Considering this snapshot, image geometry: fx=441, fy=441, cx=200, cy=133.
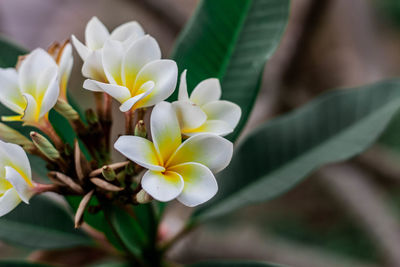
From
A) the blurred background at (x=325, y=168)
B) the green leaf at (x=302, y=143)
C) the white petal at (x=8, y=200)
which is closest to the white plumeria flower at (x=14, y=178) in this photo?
the white petal at (x=8, y=200)

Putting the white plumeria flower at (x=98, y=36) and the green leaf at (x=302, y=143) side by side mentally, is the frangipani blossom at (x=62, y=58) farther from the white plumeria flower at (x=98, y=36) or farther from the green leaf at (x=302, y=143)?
the green leaf at (x=302, y=143)

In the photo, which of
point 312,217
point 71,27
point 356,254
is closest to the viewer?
point 356,254

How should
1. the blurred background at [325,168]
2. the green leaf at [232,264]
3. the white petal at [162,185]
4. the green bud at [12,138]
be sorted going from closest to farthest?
the white petal at [162,185]
the green bud at [12,138]
the green leaf at [232,264]
the blurred background at [325,168]

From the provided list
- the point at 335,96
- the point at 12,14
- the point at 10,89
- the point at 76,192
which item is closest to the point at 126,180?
the point at 76,192

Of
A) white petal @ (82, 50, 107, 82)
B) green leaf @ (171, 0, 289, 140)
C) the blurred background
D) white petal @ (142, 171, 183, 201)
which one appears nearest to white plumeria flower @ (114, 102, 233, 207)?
white petal @ (142, 171, 183, 201)

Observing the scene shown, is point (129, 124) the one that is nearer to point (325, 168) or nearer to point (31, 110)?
point (31, 110)

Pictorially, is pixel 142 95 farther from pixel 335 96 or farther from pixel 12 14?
pixel 12 14
